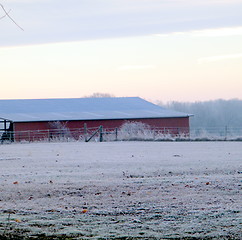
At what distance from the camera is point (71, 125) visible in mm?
55875

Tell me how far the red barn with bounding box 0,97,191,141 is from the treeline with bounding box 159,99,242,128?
1815 inches

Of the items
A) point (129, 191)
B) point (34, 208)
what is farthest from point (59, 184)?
point (34, 208)

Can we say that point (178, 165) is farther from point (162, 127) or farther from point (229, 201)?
point (162, 127)

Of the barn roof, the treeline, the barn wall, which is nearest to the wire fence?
the barn wall

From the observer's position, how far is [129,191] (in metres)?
11.8

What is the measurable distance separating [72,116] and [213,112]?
6207 cm

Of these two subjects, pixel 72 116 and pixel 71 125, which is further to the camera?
pixel 72 116

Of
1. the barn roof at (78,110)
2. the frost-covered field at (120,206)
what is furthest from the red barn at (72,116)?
the frost-covered field at (120,206)

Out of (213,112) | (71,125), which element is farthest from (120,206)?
(213,112)

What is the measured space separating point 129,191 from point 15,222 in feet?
12.3

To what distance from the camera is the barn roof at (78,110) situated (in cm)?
5666

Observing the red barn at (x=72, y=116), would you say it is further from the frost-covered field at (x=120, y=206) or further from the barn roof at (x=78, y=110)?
the frost-covered field at (x=120, y=206)

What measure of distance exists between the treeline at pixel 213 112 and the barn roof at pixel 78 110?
44027 mm

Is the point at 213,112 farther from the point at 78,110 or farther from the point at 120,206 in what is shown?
the point at 120,206
